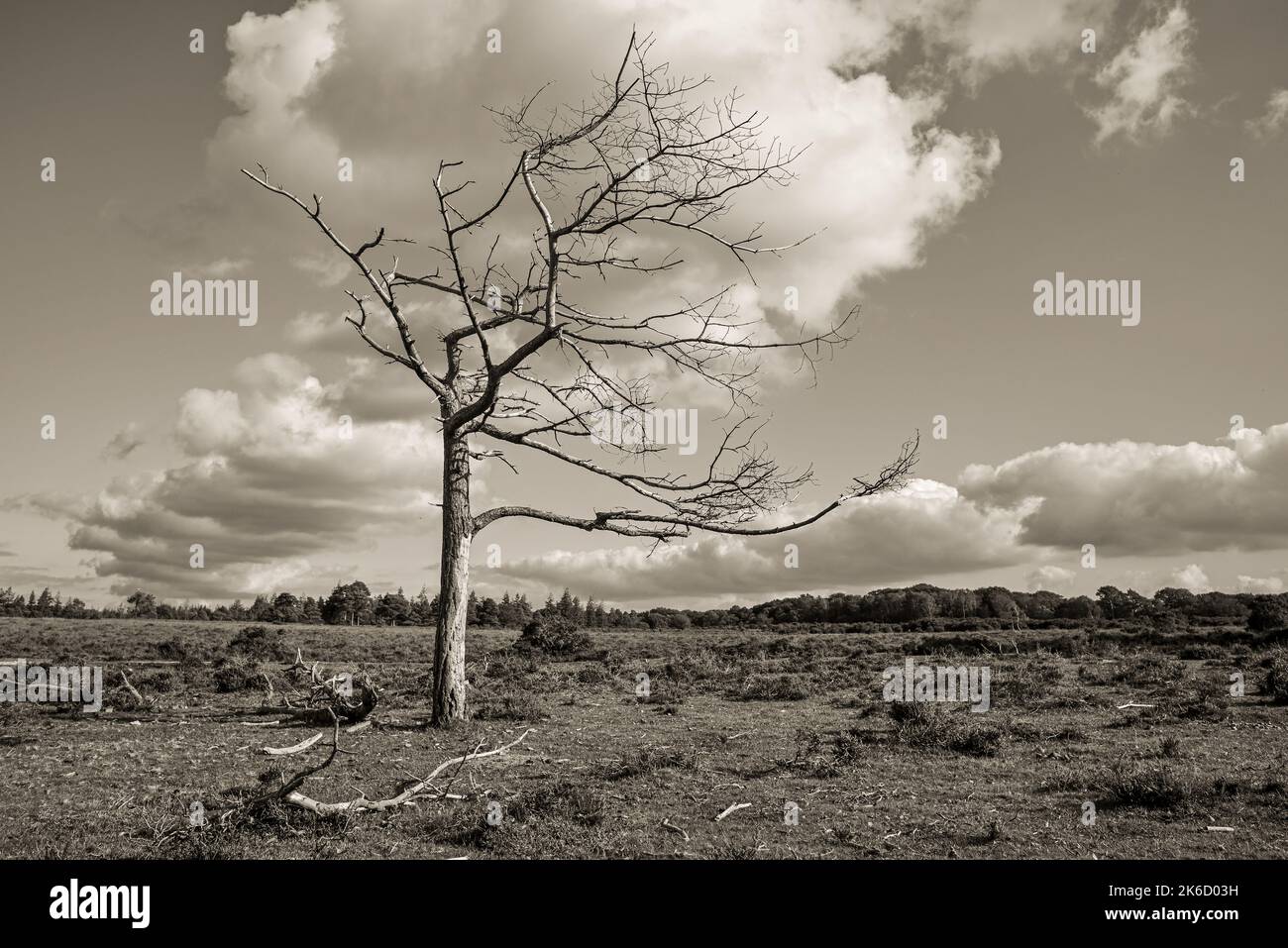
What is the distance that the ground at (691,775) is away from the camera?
7.02 metres

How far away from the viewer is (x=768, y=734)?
44.4 ft

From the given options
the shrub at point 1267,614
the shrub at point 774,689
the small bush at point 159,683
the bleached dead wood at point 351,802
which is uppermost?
the bleached dead wood at point 351,802

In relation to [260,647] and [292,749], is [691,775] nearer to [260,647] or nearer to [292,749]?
[292,749]

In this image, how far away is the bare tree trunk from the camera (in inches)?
538

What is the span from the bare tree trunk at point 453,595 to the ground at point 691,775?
67cm

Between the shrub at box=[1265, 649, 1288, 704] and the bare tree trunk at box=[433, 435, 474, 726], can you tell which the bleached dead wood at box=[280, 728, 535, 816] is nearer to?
the bare tree trunk at box=[433, 435, 474, 726]

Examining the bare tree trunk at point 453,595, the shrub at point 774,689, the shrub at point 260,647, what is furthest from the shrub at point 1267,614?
the shrub at point 260,647

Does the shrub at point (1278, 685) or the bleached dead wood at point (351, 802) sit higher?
the bleached dead wood at point (351, 802)

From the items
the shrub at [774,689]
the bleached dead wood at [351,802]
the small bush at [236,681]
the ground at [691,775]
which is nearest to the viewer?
the ground at [691,775]

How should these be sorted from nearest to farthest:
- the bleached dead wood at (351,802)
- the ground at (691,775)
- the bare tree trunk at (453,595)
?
the ground at (691,775), the bleached dead wood at (351,802), the bare tree trunk at (453,595)

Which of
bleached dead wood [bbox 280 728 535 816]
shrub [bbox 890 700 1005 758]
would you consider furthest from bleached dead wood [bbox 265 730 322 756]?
shrub [bbox 890 700 1005 758]

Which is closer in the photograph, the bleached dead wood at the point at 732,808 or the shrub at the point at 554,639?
the bleached dead wood at the point at 732,808

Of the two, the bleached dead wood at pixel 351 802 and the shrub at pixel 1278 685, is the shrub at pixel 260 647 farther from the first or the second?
the shrub at pixel 1278 685
